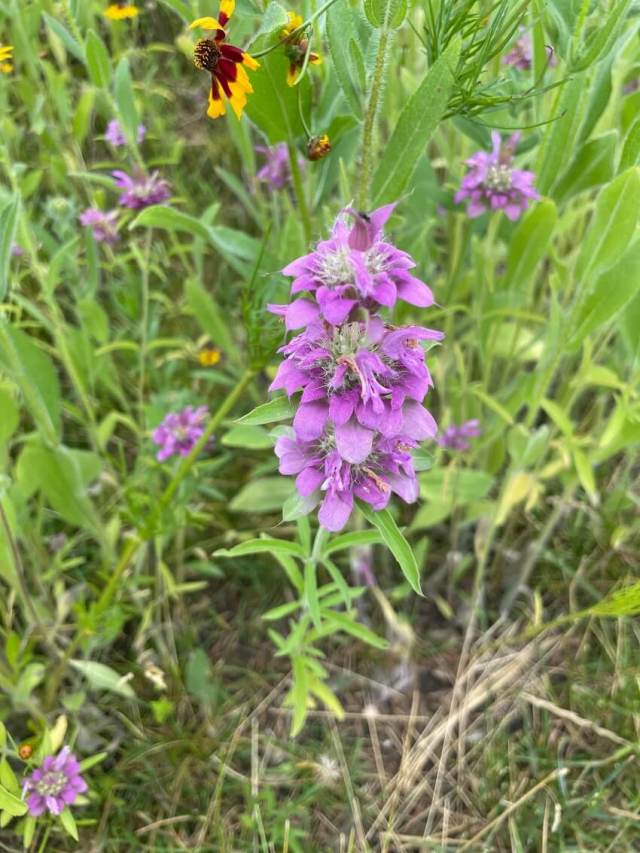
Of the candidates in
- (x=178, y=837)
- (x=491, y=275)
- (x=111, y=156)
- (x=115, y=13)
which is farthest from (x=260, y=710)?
(x=111, y=156)

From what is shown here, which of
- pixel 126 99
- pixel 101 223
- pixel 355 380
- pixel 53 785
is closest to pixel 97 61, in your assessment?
pixel 126 99

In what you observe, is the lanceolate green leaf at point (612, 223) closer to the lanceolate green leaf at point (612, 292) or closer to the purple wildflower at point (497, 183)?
the lanceolate green leaf at point (612, 292)

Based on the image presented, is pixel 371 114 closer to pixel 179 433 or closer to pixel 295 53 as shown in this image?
pixel 295 53

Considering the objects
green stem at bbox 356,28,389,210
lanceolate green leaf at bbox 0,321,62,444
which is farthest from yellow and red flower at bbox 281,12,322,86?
lanceolate green leaf at bbox 0,321,62,444

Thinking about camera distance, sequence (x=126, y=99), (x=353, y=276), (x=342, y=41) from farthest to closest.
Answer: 1. (x=126, y=99)
2. (x=342, y=41)
3. (x=353, y=276)

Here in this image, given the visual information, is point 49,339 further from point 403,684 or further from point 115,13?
point 403,684

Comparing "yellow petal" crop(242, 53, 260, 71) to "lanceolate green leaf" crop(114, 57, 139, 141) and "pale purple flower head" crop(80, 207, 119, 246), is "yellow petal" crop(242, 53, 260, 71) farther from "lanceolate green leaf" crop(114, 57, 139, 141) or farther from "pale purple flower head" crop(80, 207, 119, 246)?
"pale purple flower head" crop(80, 207, 119, 246)
